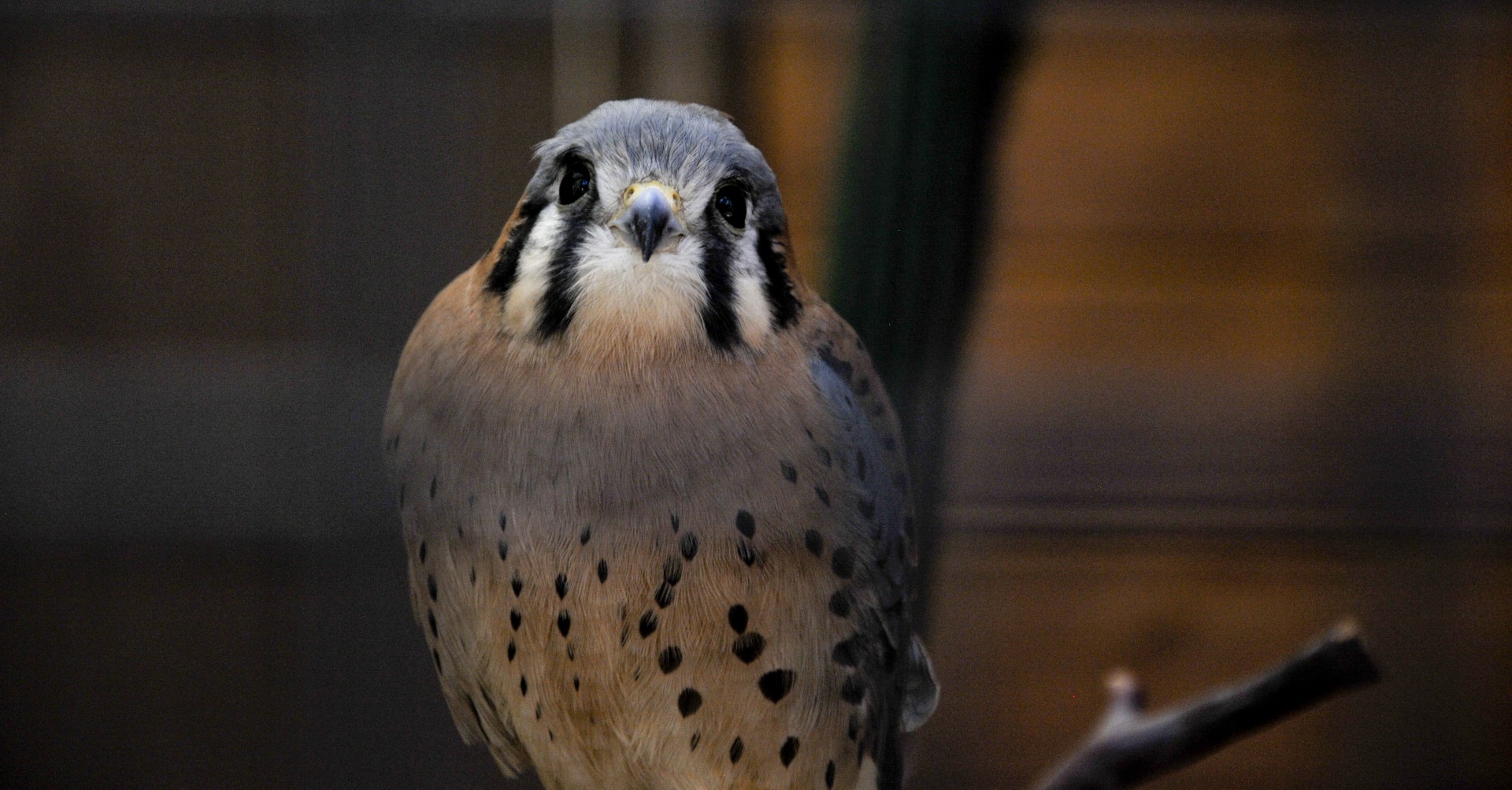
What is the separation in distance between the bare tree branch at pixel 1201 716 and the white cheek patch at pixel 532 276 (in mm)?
703

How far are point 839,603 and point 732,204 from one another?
0.28m

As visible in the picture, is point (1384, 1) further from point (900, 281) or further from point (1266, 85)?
point (900, 281)

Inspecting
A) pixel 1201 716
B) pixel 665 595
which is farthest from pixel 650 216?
pixel 1201 716

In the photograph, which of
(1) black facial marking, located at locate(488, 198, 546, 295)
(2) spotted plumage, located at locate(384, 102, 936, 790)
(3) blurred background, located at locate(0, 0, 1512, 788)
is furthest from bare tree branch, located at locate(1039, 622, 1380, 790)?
(1) black facial marking, located at locate(488, 198, 546, 295)

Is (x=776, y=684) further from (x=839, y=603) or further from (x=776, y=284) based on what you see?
(x=776, y=284)

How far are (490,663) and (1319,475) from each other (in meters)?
1.10

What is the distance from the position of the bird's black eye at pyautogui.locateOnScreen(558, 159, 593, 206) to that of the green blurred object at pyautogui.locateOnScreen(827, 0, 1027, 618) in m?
0.35

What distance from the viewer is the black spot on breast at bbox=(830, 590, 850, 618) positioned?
88cm

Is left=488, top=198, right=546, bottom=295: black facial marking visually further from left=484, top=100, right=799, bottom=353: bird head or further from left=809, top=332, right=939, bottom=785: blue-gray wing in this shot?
left=809, top=332, right=939, bottom=785: blue-gray wing

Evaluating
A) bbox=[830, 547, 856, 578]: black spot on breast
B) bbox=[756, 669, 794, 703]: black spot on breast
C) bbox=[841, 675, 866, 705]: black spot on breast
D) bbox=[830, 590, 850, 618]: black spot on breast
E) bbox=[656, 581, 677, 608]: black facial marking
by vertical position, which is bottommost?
bbox=[841, 675, 866, 705]: black spot on breast

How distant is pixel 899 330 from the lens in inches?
41.9

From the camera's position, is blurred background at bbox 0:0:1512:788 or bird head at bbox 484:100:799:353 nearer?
bird head at bbox 484:100:799:353

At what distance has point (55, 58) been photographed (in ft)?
3.56

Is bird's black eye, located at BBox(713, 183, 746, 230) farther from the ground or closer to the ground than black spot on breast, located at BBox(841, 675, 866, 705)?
farther from the ground
